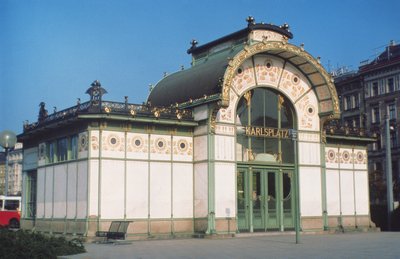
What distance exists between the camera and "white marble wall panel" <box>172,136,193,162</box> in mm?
32188

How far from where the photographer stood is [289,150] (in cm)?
3522

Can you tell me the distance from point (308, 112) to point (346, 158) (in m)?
4.74

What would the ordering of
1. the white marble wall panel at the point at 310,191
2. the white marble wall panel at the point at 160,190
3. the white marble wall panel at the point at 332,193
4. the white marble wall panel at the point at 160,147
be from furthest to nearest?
the white marble wall panel at the point at 332,193, the white marble wall panel at the point at 310,191, the white marble wall panel at the point at 160,147, the white marble wall panel at the point at 160,190

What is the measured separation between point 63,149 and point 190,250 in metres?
13.2

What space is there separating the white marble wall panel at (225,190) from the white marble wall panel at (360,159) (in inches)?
425

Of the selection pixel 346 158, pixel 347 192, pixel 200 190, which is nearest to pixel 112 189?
pixel 200 190

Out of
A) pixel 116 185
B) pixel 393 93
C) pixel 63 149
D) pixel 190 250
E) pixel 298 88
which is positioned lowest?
pixel 190 250

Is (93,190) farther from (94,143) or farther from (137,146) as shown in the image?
(137,146)

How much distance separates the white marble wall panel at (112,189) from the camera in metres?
29.5

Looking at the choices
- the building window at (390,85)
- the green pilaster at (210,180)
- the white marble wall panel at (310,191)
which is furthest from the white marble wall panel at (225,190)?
the building window at (390,85)

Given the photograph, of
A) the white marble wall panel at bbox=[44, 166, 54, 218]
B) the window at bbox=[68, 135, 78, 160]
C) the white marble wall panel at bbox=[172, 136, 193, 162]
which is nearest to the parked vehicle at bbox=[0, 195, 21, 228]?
the white marble wall panel at bbox=[44, 166, 54, 218]

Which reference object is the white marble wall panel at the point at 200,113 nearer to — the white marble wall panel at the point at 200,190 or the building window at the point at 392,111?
the white marble wall panel at the point at 200,190

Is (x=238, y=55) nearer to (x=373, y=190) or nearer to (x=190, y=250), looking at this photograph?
(x=190, y=250)

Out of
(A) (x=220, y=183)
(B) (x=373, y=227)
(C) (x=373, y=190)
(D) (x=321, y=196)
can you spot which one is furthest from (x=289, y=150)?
(C) (x=373, y=190)
